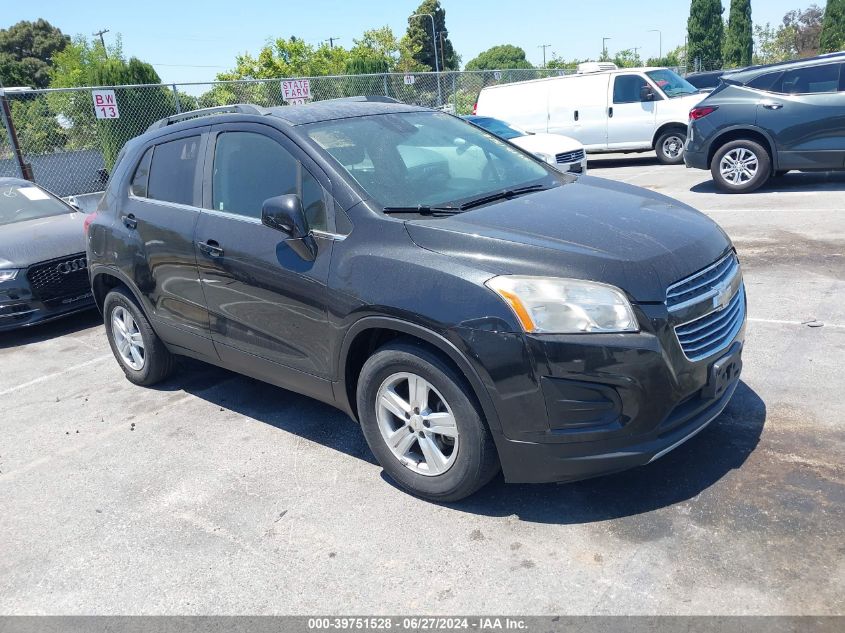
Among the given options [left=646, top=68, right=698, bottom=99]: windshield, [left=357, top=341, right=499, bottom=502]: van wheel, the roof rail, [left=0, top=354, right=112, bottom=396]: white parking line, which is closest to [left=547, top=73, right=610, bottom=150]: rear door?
[left=646, top=68, right=698, bottom=99]: windshield

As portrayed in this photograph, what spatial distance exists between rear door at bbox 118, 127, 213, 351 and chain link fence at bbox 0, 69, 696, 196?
8.76 meters

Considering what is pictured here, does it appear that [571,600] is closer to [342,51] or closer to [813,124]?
[813,124]

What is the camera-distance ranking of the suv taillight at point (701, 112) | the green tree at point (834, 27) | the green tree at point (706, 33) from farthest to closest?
the green tree at point (706, 33)
the green tree at point (834, 27)
the suv taillight at point (701, 112)

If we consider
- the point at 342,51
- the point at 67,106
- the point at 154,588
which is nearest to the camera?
the point at 154,588

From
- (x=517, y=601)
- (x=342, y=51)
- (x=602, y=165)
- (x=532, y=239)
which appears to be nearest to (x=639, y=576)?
(x=517, y=601)

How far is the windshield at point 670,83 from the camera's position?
15172 mm

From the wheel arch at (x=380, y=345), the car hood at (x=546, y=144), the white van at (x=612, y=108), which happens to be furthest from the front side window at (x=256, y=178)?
the white van at (x=612, y=108)

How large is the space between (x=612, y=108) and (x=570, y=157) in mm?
4174

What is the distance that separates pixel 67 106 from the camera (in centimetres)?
1622

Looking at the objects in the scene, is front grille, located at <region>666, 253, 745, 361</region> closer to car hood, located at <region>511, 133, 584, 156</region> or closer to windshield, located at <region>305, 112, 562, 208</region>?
windshield, located at <region>305, 112, 562, 208</region>

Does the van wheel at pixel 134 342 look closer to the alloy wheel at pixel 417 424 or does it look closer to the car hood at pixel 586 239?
the alloy wheel at pixel 417 424

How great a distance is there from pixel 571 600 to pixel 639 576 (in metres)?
0.30

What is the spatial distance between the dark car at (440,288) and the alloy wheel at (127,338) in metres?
0.53

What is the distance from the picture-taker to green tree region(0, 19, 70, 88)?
7488 cm
